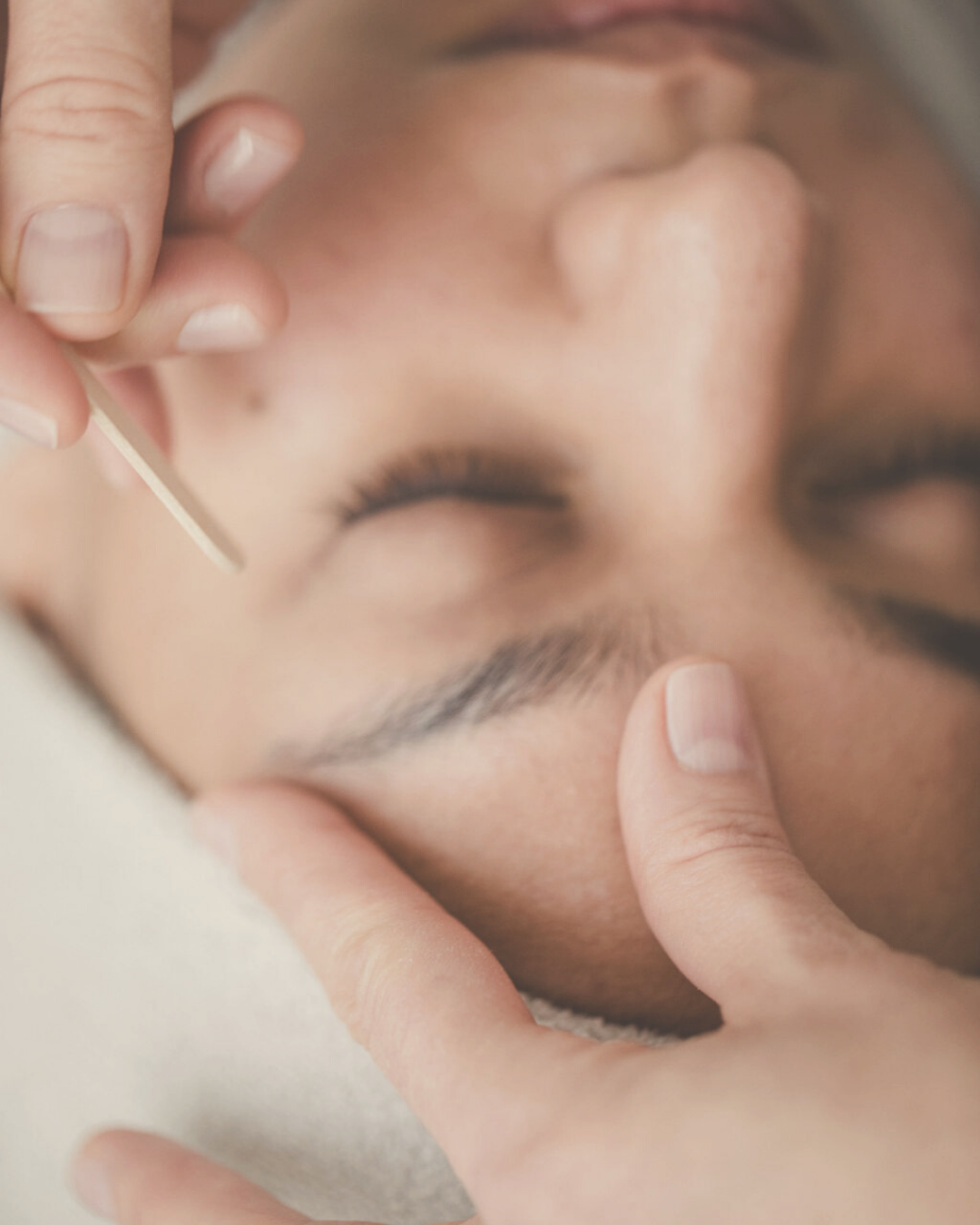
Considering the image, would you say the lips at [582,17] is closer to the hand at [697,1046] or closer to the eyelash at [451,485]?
the eyelash at [451,485]

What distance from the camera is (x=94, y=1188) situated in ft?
2.37

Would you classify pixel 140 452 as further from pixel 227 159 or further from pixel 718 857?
pixel 718 857

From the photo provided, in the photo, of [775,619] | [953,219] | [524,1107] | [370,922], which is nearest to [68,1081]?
[370,922]

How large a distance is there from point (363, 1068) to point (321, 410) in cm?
49

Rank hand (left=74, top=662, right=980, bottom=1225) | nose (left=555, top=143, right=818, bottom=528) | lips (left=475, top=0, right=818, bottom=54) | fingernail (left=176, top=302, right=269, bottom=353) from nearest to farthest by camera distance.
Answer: hand (left=74, top=662, right=980, bottom=1225) → fingernail (left=176, top=302, right=269, bottom=353) → nose (left=555, top=143, right=818, bottom=528) → lips (left=475, top=0, right=818, bottom=54)

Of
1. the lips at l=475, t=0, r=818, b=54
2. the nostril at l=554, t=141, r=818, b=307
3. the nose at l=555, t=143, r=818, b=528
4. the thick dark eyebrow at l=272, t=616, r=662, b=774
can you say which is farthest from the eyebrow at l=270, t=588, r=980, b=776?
the lips at l=475, t=0, r=818, b=54

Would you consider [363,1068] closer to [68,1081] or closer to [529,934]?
[529,934]

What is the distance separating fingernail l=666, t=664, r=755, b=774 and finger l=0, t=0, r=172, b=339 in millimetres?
401

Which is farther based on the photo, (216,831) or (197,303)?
(216,831)

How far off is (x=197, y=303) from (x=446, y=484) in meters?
0.22

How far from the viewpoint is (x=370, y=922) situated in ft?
1.92

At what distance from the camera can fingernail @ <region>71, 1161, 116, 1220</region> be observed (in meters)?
0.71

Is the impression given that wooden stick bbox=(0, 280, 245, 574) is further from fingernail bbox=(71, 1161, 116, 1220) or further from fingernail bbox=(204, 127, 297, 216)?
fingernail bbox=(71, 1161, 116, 1220)

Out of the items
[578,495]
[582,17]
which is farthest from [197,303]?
[582,17]
